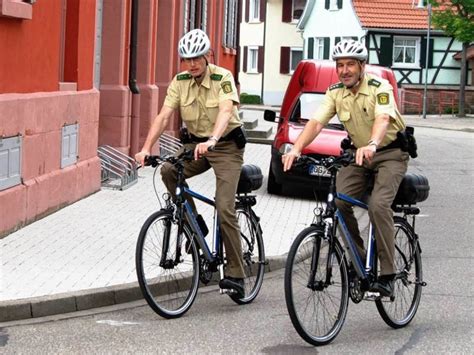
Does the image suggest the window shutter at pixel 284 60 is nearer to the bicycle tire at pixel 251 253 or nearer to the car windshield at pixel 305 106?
the car windshield at pixel 305 106

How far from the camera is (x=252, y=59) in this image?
7225 centimetres

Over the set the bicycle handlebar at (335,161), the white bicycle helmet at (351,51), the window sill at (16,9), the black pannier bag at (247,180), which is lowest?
the black pannier bag at (247,180)

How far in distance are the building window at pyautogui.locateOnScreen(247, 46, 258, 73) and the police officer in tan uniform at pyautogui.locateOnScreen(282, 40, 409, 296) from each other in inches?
2520

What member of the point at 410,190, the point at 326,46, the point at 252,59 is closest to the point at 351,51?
Result: the point at 410,190

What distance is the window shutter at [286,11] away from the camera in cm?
7038

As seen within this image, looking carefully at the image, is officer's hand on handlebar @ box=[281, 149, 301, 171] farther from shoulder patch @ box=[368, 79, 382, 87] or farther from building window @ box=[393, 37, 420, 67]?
building window @ box=[393, 37, 420, 67]

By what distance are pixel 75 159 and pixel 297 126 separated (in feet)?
12.6

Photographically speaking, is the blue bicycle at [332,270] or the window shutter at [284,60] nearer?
the blue bicycle at [332,270]

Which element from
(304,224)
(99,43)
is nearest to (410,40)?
(99,43)

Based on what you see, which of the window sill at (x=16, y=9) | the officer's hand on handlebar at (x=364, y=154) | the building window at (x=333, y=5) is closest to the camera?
the officer's hand on handlebar at (x=364, y=154)

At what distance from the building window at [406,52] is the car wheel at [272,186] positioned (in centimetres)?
4364

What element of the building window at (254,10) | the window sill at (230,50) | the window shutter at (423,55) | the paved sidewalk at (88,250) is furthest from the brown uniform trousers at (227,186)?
the building window at (254,10)

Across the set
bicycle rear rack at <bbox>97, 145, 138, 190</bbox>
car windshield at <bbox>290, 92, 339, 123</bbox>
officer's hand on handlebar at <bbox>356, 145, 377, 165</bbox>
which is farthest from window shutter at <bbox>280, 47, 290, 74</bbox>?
officer's hand on handlebar at <bbox>356, 145, 377, 165</bbox>

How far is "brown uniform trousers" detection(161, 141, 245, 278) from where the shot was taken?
832 centimetres
